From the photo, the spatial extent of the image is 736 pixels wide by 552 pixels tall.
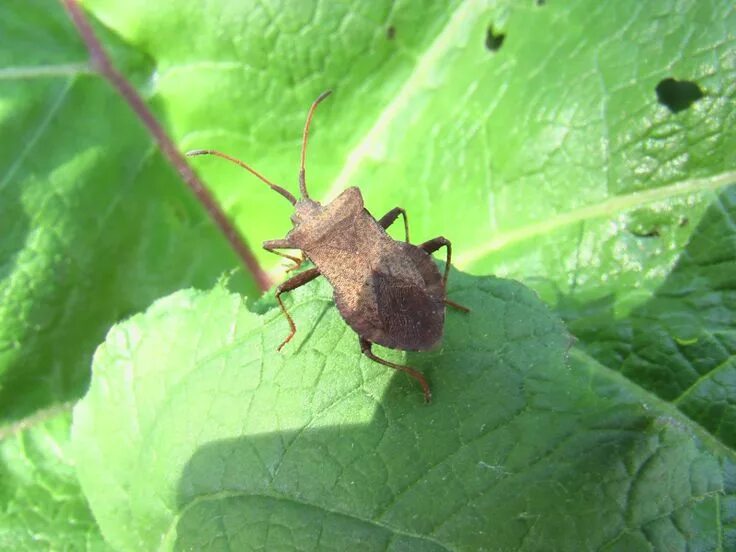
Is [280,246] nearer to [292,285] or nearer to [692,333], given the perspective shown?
[292,285]

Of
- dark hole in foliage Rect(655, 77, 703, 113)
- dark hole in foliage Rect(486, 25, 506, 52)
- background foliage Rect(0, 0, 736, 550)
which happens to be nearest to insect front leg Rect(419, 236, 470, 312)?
background foliage Rect(0, 0, 736, 550)

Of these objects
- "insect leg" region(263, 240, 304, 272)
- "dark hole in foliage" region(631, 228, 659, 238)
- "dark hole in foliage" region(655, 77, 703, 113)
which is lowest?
"dark hole in foliage" region(631, 228, 659, 238)

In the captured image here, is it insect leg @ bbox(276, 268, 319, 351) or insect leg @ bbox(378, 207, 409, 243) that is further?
insect leg @ bbox(378, 207, 409, 243)

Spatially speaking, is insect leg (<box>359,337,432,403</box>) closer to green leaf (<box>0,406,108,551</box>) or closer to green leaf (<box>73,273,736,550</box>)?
green leaf (<box>73,273,736,550</box>)

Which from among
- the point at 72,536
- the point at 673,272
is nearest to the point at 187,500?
the point at 72,536

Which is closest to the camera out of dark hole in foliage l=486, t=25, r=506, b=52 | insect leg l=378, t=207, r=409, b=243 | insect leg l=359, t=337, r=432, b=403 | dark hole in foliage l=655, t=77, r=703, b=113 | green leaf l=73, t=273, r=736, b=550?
green leaf l=73, t=273, r=736, b=550

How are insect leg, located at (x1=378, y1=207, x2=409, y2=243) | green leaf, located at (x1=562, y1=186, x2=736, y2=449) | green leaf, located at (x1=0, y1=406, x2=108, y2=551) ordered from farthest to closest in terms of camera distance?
insect leg, located at (x1=378, y1=207, x2=409, y2=243) → green leaf, located at (x1=0, y1=406, x2=108, y2=551) → green leaf, located at (x1=562, y1=186, x2=736, y2=449)

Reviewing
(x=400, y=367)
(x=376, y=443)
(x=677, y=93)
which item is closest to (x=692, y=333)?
(x=677, y=93)
